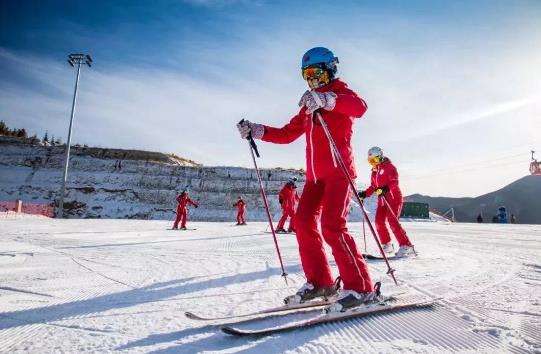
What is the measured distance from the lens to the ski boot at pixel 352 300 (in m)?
2.39

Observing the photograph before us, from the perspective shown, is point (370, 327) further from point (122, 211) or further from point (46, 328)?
point (122, 211)

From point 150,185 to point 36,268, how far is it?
43.2 meters

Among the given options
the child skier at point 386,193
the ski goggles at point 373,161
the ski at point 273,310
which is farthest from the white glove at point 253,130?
the ski goggles at point 373,161

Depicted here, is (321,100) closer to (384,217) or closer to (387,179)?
(387,179)

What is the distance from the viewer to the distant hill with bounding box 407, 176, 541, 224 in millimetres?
56781

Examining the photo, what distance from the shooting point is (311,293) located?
2770 mm

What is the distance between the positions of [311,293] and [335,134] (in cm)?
142

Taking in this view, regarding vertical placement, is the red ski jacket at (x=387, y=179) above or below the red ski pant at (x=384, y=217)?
above

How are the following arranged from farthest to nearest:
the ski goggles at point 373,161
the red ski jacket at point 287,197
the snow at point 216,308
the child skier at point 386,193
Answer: the red ski jacket at point 287,197 < the ski goggles at point 373,161 < the child skier at point 386,193 < the snow at point 216,308

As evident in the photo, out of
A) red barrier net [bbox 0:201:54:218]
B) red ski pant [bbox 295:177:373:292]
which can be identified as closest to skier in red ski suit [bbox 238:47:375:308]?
red ski pant [bbox 295:177:373:292]

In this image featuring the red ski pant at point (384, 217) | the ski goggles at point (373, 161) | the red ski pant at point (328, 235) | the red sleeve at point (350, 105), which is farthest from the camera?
the ski goggles at point (373, 161)

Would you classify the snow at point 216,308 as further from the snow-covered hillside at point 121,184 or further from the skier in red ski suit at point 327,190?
the snow-covered hillside at point 121,184

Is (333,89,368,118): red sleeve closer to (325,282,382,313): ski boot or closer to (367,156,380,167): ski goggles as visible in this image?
(325,282,382,313): ski boot

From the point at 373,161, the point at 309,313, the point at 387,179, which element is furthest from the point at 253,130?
the point at 373,161
